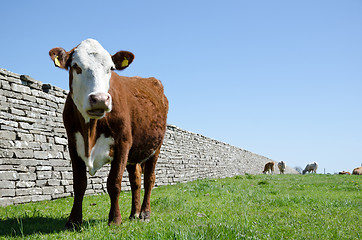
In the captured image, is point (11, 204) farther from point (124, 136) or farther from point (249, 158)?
point (249, 158)

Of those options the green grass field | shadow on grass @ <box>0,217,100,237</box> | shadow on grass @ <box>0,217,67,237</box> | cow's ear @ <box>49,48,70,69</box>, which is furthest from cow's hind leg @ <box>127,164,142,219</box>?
cow's ear @ <box>49,48,70,69</box>

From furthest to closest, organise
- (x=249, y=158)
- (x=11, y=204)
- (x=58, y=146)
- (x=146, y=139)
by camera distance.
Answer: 1. (x=249, y=158)
2. (x=58, y=146)
3. (x=11, y=204)
4. (x=146, y=139)

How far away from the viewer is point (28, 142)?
22.8ft

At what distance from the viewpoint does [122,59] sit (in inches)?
152

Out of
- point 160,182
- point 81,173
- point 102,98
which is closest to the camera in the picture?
point 102,98

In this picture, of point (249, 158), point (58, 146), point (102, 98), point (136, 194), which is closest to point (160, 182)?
point (58, 146)

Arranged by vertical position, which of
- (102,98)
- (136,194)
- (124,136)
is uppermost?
(102,98)

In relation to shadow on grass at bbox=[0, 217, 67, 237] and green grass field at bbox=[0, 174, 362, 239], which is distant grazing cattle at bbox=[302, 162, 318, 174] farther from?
shadow on grass at bbox=[0, 217, 67, 237]

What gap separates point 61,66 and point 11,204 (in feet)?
14.1

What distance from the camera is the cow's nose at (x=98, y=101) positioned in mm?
3053

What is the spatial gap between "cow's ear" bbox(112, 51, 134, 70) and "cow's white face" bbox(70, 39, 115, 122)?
26 centimetres

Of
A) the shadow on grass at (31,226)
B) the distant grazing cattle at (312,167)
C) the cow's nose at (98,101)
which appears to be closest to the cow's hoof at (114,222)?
the shadow on grass at (31,226)

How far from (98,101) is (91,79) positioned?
0.35m

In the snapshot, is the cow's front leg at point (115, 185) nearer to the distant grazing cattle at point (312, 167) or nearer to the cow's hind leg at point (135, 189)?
the cow's hind leg at point (135, 189)
